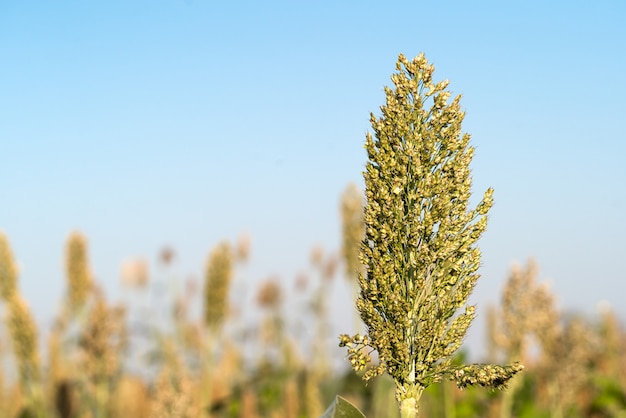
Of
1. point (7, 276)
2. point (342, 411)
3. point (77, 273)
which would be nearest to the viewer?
point (342, 411)

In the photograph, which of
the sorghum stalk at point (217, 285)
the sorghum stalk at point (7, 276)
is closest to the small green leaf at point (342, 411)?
the sorghum stalk at point (217, 285)

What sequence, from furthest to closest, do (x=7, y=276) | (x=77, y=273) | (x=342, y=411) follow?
(x=77, y=273) < (x=7, y=276) < (x=342, y=411)

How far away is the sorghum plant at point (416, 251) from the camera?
13.4ft

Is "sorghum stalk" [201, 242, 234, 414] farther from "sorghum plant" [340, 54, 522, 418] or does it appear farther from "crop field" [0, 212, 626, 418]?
"sorghum plant" [340, 54, 522, 418]

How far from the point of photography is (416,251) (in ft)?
Result: 13.7

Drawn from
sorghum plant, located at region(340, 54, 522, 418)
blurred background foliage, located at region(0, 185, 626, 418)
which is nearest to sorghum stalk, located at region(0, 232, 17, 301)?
blurred background foliage, located at region(0, 185, 626, 418)

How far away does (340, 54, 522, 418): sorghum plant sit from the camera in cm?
409

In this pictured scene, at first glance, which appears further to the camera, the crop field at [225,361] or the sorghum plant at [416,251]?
the crop field at [225,361]

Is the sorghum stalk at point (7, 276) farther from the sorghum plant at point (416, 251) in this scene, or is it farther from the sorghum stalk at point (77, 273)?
the sorghum plant at point (416, 251)

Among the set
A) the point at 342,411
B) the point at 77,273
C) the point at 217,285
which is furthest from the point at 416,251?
the point at 77,273

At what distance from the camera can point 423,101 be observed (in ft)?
14.0

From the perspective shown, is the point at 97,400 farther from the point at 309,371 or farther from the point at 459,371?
the point at 459,371

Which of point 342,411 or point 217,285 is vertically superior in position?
point 217,285

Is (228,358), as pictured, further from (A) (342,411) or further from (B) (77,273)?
(A) (342,411)
